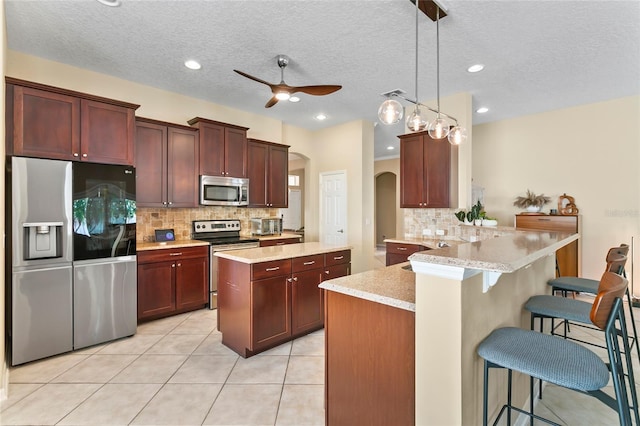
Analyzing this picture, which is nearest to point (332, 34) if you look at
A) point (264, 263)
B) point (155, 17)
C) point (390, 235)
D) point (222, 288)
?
point (155, 17)

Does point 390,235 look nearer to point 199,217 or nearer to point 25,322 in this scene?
point 199,217

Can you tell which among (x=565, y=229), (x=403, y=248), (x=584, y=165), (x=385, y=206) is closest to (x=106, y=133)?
(x=403, y=248)

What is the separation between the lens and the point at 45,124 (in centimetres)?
277

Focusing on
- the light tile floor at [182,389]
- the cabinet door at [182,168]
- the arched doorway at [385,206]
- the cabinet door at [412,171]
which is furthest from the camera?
the arched doorway at [385,206]

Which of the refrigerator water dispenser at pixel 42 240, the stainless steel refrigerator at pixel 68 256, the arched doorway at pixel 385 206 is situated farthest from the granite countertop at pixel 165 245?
the arched doorway at pixel 385 206

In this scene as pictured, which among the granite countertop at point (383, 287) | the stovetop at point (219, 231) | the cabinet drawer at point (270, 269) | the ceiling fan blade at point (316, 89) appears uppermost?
the ceiling fan blade at point (316, 89)

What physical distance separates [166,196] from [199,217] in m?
0.69

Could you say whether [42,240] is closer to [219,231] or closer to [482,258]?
[219,231]

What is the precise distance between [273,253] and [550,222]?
4089 millimetres

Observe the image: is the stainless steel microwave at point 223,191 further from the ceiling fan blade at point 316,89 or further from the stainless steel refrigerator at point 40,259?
the ceiling fan blade at point 316,89

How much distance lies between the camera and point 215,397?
2.21m

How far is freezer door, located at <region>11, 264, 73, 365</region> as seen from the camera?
2.57m

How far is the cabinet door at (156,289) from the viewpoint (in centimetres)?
353

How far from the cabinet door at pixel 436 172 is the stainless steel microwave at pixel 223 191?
8.88ft
